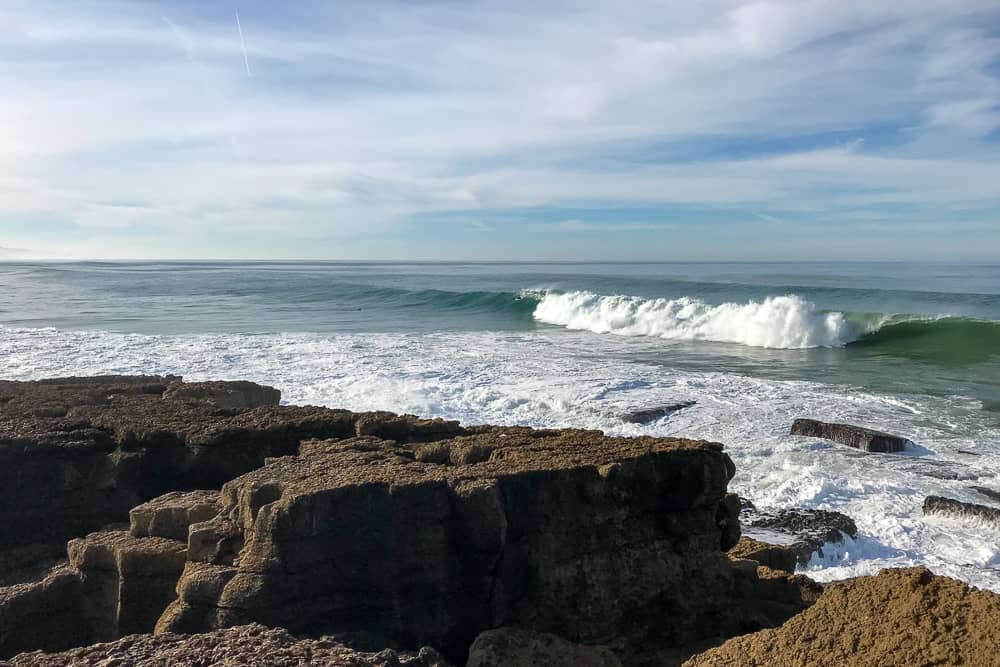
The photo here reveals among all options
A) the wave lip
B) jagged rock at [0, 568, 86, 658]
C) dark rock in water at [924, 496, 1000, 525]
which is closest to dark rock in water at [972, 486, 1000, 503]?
dark rock in water at [924, 496, 1000, 525]

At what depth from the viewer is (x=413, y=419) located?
6281mm

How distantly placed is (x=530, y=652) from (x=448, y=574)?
60 centimetres

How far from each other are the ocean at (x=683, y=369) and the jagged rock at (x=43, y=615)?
5.69 meters

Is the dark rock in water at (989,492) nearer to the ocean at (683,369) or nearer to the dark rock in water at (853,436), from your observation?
the ocean at (683,369)

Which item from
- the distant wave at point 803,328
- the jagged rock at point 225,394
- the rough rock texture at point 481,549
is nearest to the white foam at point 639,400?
the rough rock texture at point 481,549

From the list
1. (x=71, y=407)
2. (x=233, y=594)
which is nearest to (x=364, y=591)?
(x=233, y=594)

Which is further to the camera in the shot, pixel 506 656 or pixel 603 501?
pixel 603 501

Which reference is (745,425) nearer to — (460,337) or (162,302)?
(460,337)

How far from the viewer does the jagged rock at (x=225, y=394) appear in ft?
25.8

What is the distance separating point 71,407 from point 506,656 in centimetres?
508

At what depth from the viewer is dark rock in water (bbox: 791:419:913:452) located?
34.4 ft

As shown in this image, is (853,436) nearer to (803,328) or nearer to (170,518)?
(170,518)

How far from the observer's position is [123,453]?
598cm

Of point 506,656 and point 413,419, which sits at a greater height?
point 413,419
